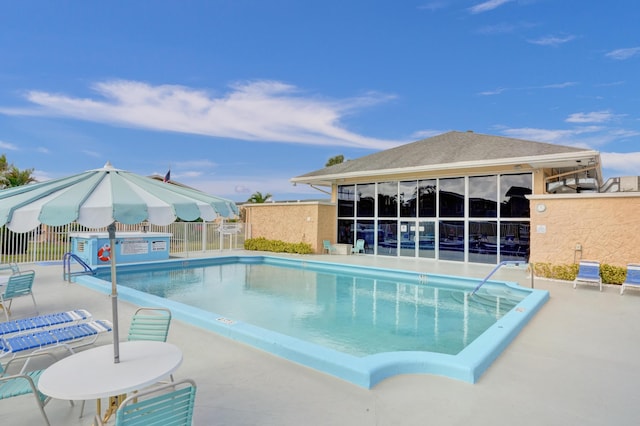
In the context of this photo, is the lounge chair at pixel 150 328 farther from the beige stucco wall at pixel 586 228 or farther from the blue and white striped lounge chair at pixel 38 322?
the beige stucco wall at pixel 586 228

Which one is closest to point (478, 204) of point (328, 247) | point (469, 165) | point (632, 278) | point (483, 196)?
point (483, 196)

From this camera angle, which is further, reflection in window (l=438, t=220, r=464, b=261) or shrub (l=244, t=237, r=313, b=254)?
shrub (l=244, t=237, r=313, b=254)

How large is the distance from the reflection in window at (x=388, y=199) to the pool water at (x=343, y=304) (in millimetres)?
4777

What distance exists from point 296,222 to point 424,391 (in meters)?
15.7

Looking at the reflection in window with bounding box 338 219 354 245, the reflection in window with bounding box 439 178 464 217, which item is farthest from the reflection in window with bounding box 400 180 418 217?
the reflection in window with bounding box 338 219 354 245

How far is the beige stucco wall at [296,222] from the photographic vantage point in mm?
18688

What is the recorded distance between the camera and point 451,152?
53.4ft

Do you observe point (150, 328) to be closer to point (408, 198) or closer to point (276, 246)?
point (408, 198)

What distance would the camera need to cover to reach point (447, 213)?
15.9 metres

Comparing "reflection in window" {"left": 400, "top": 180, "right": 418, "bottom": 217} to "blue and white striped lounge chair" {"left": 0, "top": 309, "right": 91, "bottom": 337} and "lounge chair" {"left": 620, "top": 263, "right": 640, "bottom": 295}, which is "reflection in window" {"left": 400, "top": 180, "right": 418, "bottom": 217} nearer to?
"lounge chair" {"left": 620, "top": 263, "right": 640, "bottom": 295}

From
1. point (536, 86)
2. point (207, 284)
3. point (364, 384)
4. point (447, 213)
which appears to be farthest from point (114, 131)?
point (536, 86)

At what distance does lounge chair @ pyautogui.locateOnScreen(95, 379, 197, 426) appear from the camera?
89.4 inches

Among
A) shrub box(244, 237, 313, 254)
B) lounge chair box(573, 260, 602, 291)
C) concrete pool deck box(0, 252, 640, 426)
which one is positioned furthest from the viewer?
shrub box(244, 237, 313, 254)

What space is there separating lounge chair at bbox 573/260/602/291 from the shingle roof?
3816 millimetres
